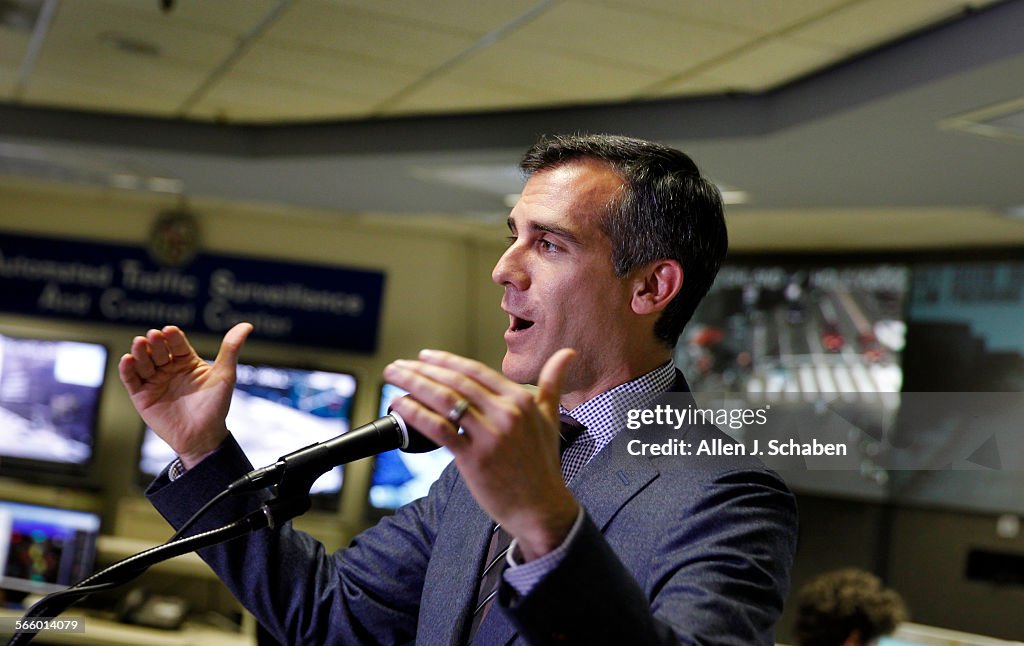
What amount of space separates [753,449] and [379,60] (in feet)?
9.04

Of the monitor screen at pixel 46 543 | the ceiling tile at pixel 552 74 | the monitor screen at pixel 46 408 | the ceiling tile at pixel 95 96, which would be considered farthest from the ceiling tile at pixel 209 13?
the monitor screen at pixel 46 543

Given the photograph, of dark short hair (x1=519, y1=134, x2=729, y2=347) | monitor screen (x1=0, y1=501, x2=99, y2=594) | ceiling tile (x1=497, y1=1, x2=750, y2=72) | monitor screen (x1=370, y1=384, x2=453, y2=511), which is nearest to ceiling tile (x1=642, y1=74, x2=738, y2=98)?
ceiling tile (x1=497, y1=1, x2=750, y2=72)

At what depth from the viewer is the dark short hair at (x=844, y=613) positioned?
10.2 feet

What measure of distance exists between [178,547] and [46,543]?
16.2ft

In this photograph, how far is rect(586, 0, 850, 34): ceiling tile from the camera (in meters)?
2.82

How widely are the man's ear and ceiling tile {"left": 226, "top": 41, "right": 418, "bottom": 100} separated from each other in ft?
8.32

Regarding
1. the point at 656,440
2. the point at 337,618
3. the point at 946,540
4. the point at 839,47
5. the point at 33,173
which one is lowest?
the point at 946,540

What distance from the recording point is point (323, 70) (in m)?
3.89

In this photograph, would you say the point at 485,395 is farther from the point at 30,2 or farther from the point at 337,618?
the point at 30,2

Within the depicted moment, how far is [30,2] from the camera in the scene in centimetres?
344

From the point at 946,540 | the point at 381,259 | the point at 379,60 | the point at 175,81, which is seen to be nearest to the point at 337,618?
the point at 379,60

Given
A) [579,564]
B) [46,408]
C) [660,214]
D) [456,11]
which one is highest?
[456,11]

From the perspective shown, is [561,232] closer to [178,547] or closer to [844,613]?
[178,547]

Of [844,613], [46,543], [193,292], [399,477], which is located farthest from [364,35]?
[46,543]
